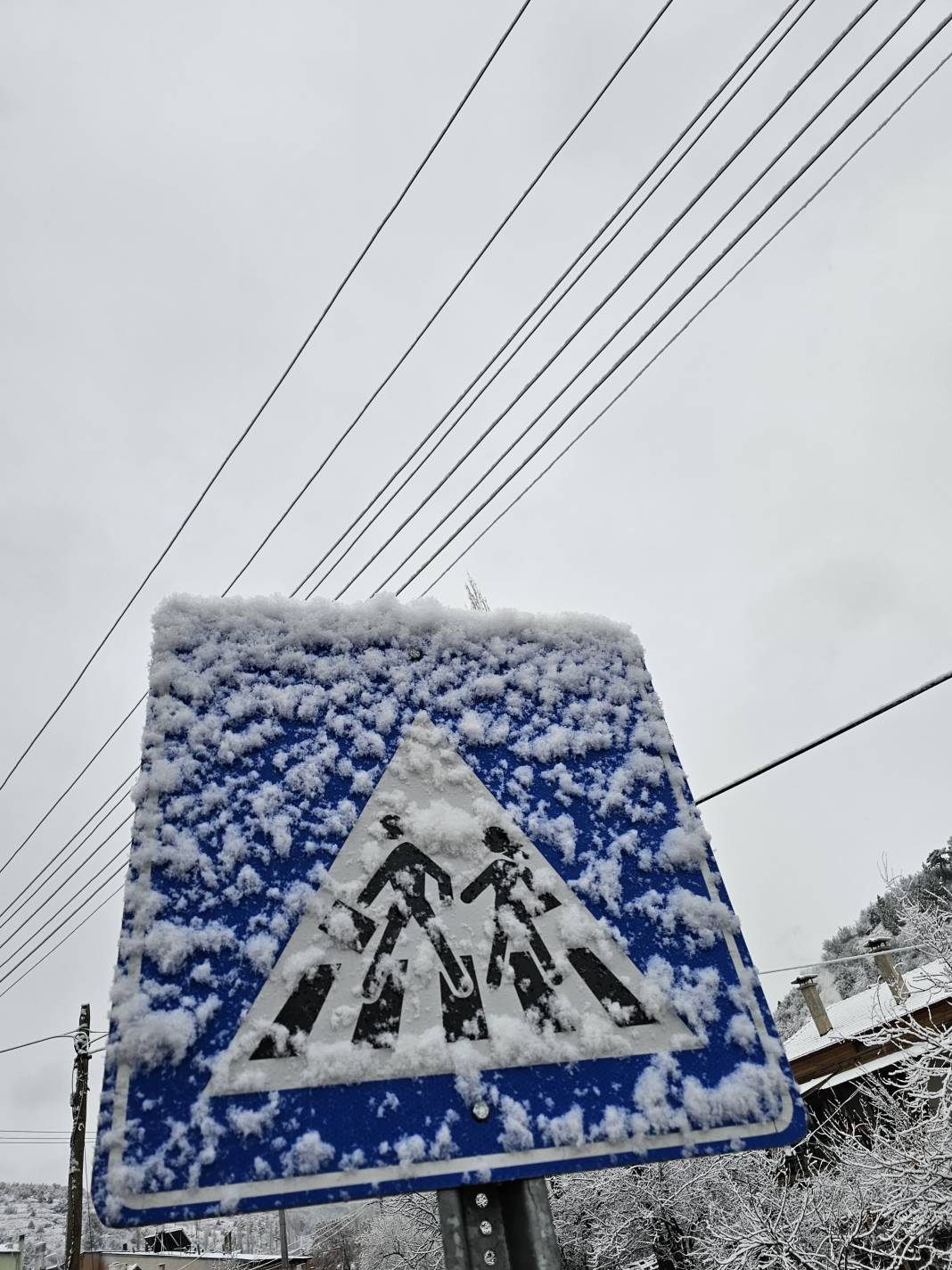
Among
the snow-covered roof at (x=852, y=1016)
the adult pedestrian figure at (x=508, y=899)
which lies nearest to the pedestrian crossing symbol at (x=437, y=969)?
the adult pedestrian figure at (x=508, y=899)

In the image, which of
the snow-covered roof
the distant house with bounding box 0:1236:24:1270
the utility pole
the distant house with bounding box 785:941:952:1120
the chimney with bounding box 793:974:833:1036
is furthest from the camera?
the distant house with bounding box 0:1236:24:1270

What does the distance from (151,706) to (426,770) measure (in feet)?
1.64

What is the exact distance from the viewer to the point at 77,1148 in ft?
34.9

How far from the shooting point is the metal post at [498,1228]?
0.93 metres

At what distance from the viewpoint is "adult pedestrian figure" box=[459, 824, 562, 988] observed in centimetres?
116

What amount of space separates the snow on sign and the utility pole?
501 inches

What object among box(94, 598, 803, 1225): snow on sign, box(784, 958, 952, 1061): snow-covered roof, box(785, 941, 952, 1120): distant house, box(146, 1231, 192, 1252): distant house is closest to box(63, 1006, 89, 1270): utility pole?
box(94, 598, 803, 1225): snow on sign

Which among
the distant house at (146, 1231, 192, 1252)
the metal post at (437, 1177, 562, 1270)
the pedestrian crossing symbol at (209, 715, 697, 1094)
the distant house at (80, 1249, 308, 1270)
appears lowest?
the distant house at (80, 1249, 308, 1270)

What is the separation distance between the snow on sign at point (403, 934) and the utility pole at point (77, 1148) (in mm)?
12716

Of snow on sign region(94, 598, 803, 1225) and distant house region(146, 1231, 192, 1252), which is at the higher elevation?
snow on sign region(94, 598, 803, 1225)

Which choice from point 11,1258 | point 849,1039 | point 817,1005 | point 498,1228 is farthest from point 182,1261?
point 498,1228

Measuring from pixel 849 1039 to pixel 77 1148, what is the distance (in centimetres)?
1586

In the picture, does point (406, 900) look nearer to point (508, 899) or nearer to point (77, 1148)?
point (508, 899)

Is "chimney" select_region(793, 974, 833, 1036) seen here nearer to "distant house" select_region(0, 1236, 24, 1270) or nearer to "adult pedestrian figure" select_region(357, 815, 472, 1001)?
"adult pedestrian figure" select_region(357, 815, 472, 1001)
